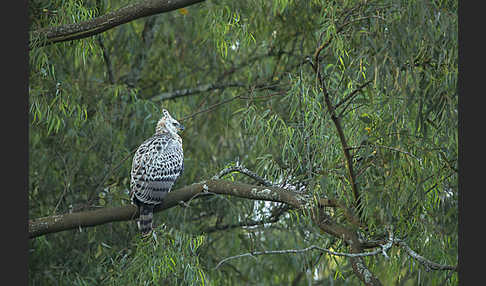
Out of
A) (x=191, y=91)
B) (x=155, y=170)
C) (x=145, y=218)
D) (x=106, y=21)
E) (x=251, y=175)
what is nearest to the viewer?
(x=251, y=175)

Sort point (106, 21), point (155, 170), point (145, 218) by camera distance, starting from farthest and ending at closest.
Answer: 1. point (155, 170)
2. point (145, 218)
3. point (106, 21)

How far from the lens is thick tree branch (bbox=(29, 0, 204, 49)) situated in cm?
390

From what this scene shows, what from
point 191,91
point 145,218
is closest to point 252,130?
point 145,218

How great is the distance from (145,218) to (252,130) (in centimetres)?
80

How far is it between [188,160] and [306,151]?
1.99 metres

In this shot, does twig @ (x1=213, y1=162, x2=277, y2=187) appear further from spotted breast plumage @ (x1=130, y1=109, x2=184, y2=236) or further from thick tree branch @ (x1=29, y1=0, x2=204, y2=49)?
thick tree branch @ (x1=29, y1=0, x2=204, y2=49)

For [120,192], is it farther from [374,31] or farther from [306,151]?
[374,31]

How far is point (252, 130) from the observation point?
4.23 meters

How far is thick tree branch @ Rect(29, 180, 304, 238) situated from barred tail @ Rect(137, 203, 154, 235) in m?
0.09

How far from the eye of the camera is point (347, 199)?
364 cm

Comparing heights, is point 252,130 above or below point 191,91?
below

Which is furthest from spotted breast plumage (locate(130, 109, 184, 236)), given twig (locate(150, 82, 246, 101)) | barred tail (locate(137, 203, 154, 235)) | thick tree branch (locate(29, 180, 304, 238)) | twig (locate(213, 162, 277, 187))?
twig (locate(150, 82, 246, 101))

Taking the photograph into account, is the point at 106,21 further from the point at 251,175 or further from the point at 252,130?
the point at 251,175

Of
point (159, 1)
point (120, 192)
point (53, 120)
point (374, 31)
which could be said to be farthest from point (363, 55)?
point (120, 192)
